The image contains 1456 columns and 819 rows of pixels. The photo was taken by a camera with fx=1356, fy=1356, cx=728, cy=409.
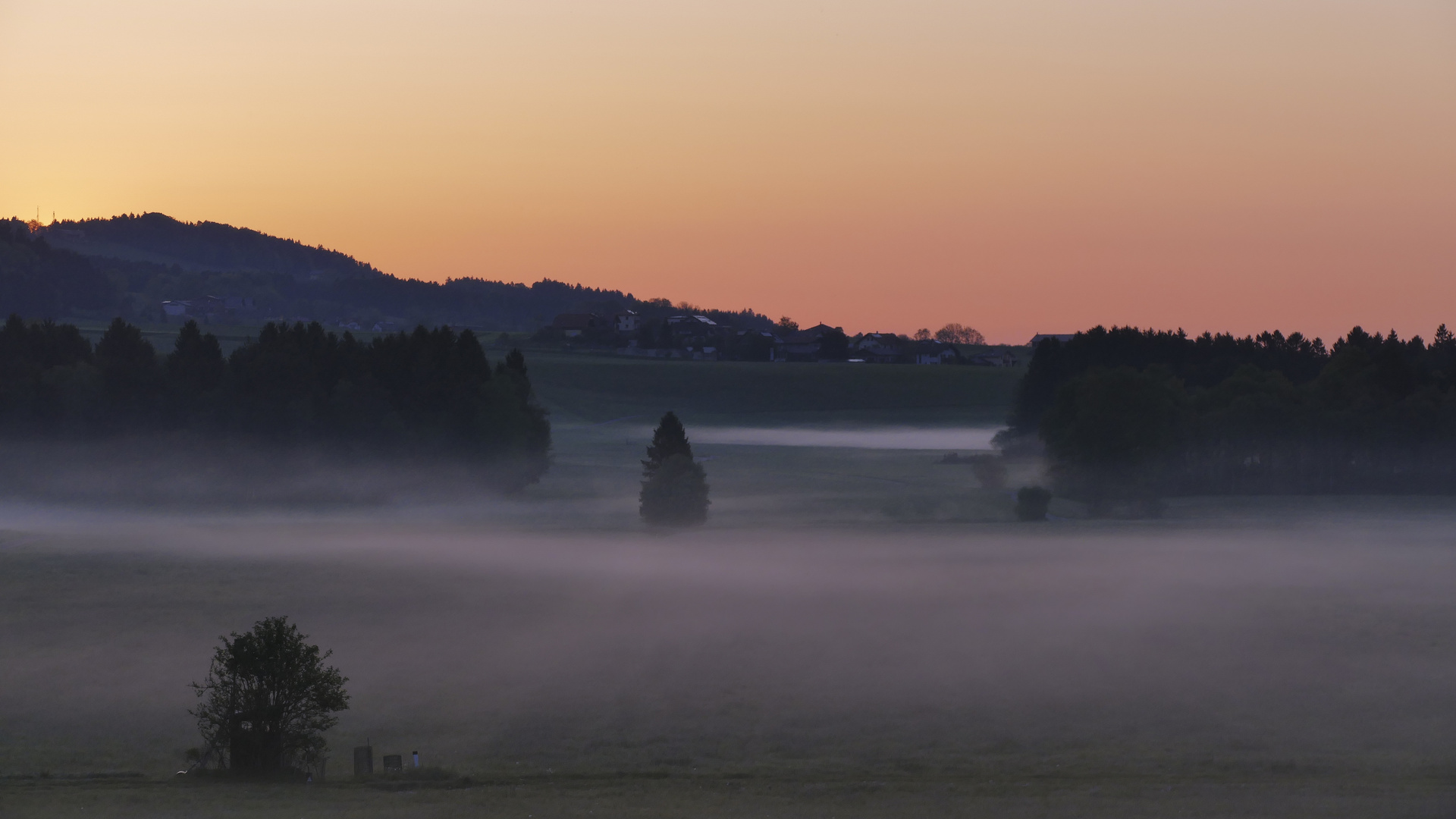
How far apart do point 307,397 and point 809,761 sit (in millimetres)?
75301

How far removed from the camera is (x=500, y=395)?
96.3m

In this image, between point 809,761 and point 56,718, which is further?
point 56,718

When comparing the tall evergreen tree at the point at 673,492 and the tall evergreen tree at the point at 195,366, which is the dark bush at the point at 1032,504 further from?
the tall evergreen tree at the point at 195,366

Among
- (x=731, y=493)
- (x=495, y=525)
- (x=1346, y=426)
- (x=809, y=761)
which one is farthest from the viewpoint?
(x=1346, y=426)

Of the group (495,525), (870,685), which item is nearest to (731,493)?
(495,525)

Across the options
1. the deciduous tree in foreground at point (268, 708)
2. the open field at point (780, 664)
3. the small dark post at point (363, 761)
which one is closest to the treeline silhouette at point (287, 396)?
the open field at point (780, 664)

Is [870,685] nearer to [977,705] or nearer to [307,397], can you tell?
[977,705]

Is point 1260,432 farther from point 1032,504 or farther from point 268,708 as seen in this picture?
point 268,708

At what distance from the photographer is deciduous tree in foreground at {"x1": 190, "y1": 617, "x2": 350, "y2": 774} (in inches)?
965

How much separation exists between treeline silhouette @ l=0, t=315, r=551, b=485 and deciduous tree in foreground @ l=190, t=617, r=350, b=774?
66097 millimetres

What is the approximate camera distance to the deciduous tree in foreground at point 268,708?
80.4 feet

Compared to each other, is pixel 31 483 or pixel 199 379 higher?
pixel 199 379

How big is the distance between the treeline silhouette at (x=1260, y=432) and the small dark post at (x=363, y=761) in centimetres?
6283

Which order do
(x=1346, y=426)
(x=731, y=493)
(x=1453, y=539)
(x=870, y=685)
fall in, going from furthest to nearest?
1. (x=1346, y=426)
2. (x=731, y=493)
3. (x=1453, y=539)
4. (x=870, y=685)
